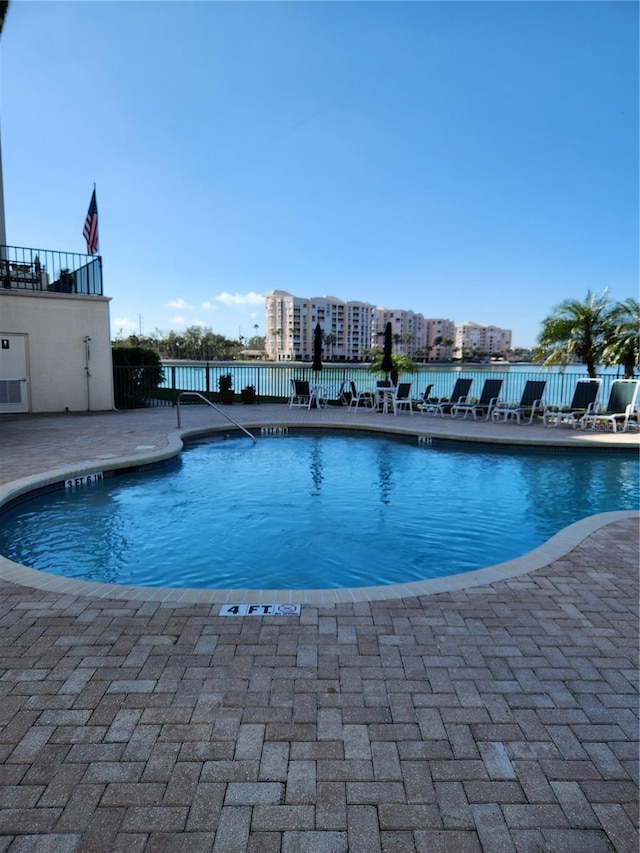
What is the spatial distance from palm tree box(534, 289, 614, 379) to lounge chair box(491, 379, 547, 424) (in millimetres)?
3561

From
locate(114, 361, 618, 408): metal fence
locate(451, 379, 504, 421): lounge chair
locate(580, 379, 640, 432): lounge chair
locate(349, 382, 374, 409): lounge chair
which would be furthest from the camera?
locate(349, 382, 374, 409): lounge chair

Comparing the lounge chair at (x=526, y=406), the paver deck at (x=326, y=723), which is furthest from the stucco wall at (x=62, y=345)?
the paver deck at (x=326, y=723)

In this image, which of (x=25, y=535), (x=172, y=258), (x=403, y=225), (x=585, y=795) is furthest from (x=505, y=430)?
(x=172, y=258)

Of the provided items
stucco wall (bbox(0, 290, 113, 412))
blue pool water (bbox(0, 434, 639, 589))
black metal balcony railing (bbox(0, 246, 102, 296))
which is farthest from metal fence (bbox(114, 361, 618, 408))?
blue pool water (bbox(0, 434, 639, 589))

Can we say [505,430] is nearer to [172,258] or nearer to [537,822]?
[537,822]

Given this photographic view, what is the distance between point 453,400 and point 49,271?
442 inches

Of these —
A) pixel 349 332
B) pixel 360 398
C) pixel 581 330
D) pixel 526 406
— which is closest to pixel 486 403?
pixel 526 406

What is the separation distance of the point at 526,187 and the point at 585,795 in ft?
78.7

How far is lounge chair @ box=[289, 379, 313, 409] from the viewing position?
15.7 meters

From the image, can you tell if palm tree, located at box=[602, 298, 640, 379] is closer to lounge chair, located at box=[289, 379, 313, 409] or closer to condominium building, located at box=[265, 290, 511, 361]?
lounge chair, located at box=[289, 379, 313, 409]

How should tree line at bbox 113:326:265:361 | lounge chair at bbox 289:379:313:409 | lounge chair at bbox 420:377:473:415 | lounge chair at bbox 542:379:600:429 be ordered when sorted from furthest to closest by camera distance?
tree line at bbox 113:326:265:361
lounge chair at bbox 289:379:313:409
lounge chair at bbox 420:377:473:415
lounge chair at bbox 542:379:600:429

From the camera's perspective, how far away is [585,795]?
1828mm

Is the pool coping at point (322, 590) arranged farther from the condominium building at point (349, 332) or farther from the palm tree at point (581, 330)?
the condominium building at point (349, 332)

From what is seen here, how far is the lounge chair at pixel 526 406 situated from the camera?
1278 centimetres
